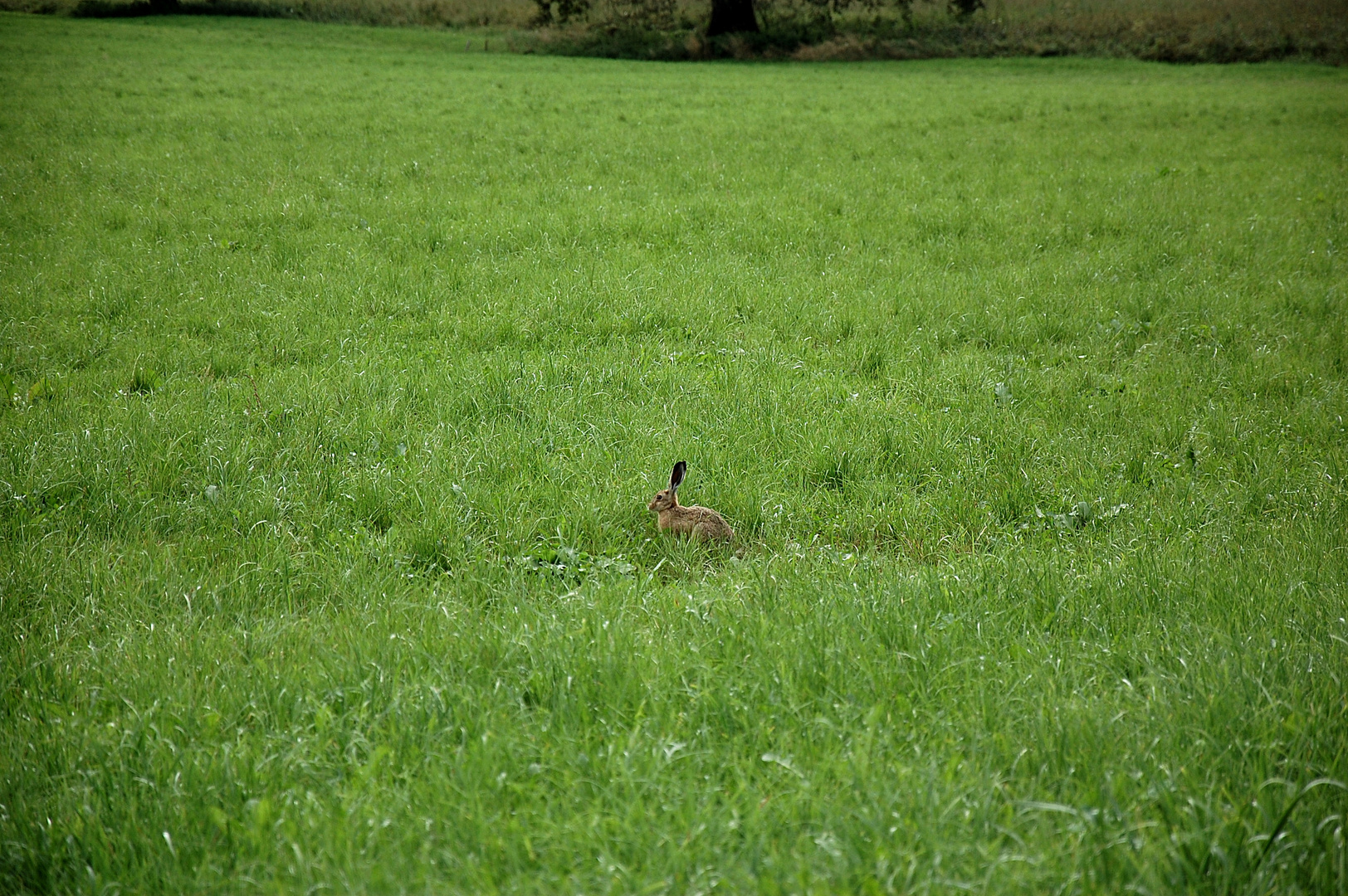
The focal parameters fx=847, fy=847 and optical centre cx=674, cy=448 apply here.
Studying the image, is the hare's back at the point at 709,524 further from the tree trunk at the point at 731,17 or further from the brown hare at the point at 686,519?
the tree trunk at the point at 731,17

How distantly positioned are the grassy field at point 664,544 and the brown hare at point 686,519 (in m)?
0.10

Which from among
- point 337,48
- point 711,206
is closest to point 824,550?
point 711,206

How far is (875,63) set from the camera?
36.4 meters

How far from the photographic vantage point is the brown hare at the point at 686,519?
432 centimetres

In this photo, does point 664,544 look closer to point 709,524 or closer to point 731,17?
point 709,524

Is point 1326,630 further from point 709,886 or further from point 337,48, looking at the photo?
point 337,48

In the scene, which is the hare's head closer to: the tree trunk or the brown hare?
the brown hare

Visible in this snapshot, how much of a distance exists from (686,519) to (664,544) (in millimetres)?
170

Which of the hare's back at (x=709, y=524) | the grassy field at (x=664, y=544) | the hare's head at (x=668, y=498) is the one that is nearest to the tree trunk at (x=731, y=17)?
the grassy field at (x=664, y=544)

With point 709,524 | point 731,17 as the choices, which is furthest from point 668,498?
point 731,17

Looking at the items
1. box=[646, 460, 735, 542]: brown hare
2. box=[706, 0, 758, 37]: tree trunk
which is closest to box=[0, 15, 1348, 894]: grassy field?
box=[646, 460, 735, 542]: brown hare

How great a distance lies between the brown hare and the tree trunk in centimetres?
4183

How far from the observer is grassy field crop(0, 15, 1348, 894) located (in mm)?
2357

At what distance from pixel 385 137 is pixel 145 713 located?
15.2 m
